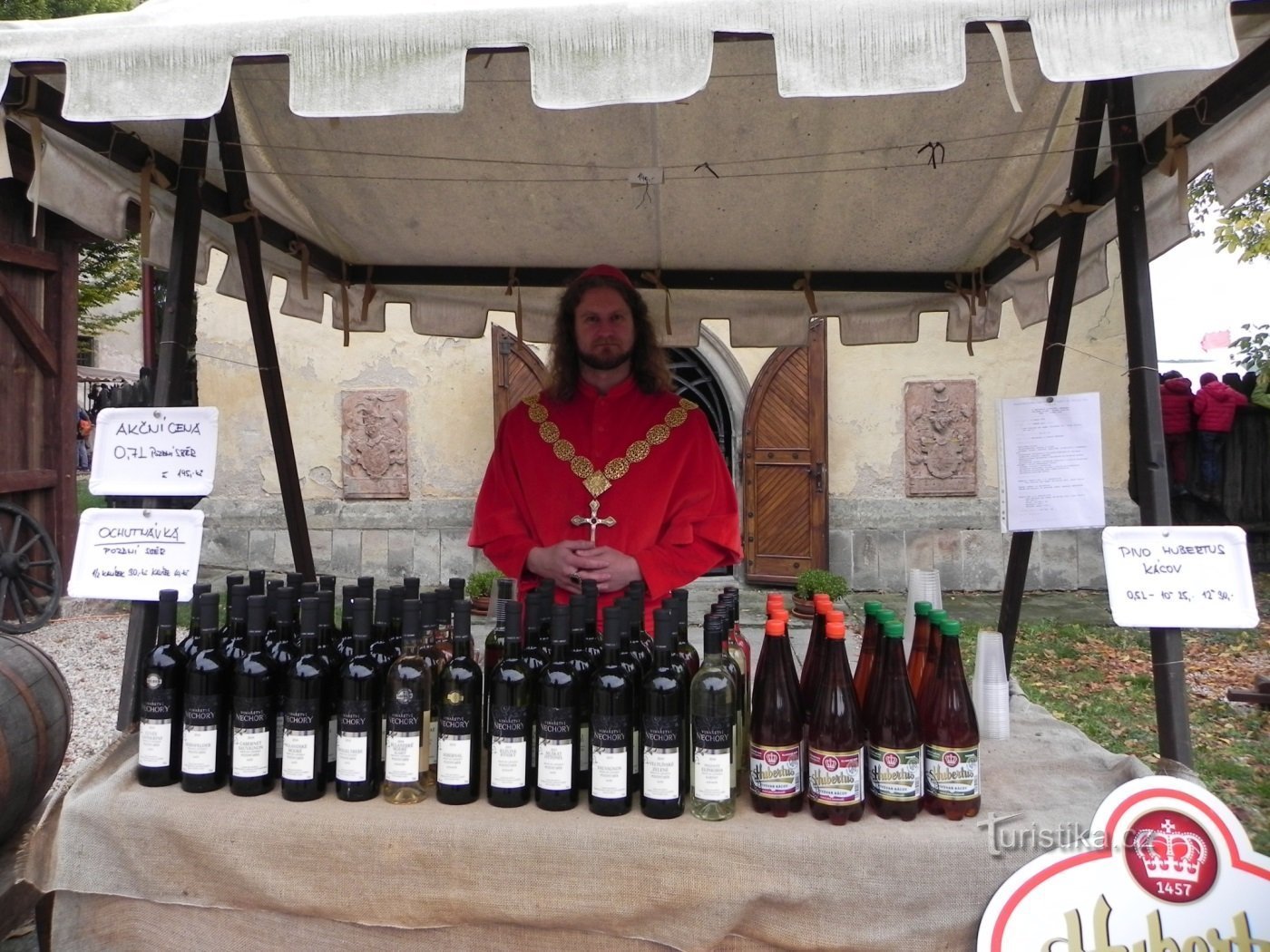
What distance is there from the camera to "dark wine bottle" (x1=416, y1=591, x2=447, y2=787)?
1.68 m

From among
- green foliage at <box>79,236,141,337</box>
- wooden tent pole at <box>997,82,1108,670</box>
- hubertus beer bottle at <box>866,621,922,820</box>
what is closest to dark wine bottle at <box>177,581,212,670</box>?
hubertus beer bottle at <box>866,621,922,820</box>

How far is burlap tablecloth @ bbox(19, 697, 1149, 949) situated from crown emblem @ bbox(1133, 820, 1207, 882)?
0.12 m

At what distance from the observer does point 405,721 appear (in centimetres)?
162

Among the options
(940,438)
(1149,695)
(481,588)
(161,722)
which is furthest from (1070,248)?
(940,438)

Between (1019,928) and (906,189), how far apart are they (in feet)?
7.44

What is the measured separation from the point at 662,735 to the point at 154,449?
147 cm

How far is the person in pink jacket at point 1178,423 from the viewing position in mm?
8523

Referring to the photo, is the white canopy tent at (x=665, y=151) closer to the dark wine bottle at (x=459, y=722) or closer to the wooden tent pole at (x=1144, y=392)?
the wooden tent pole at (x=1144, y=392)

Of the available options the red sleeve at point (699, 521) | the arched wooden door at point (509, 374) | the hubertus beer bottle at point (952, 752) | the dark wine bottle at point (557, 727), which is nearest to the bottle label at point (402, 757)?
the dark wine bottle at point (557, 727)

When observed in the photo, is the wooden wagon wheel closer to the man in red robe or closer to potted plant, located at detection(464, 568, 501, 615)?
potted plant, located at detection(464, 568, 501, 615)

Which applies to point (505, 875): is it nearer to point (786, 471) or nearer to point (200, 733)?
point (200, 733)

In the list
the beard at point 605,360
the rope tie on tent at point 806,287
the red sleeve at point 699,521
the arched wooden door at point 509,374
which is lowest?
the red sleeve at point 699,521

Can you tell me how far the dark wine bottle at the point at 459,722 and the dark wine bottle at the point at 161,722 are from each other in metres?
0.55

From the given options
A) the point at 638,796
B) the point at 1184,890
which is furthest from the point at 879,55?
the point at 1184,890
